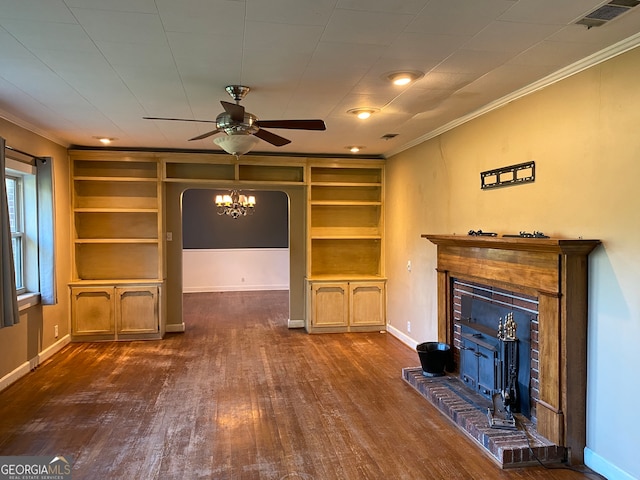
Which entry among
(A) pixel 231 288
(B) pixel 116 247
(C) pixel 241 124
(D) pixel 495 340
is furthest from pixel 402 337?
(A) pixel 231 288

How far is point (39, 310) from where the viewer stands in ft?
16.0

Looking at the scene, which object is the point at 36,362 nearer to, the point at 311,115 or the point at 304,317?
the point at 304,317

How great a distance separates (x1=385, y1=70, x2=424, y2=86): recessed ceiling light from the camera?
9.78 feet

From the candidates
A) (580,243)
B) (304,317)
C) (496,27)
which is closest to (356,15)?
(496,27)

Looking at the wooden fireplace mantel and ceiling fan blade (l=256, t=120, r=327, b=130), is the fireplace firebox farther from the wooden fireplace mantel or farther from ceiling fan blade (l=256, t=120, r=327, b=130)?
ceiling fan blade (l=256, t=120, r=327, b=130)

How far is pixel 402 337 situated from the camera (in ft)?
19.2

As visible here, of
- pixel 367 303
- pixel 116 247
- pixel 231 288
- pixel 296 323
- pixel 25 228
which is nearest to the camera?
pixel 25 228

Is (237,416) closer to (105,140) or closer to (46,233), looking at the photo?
(46,233)

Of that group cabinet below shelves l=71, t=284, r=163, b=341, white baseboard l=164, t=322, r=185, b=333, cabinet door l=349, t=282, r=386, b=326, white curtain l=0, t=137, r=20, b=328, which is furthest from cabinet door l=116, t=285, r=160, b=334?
cabinet door l=349, t=282, r=386, b=326

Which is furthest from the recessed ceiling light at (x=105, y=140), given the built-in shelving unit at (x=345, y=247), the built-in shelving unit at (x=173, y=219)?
the built-in shelving unit at (x=345, y=247)

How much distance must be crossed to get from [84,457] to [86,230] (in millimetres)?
3984

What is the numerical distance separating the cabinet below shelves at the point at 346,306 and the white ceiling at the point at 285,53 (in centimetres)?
279

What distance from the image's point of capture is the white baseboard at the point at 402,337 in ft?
18.1

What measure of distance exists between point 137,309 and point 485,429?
180 inches
